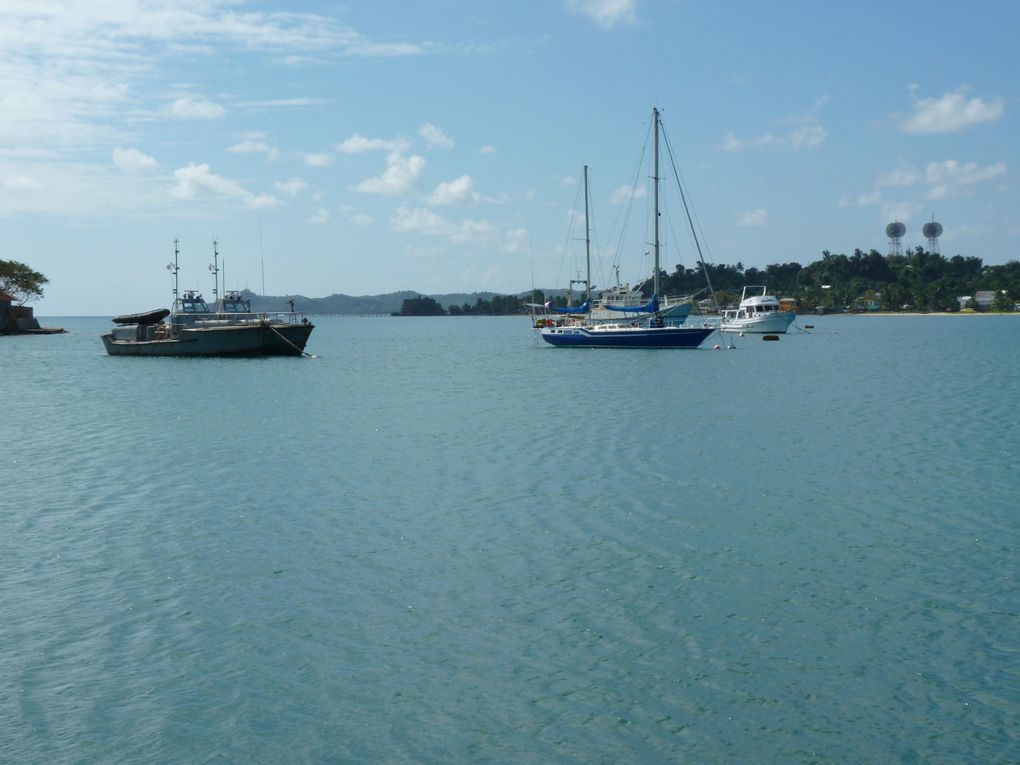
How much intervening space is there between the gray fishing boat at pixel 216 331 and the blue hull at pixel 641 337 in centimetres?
2454

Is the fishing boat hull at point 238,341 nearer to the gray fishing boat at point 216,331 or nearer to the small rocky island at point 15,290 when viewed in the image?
the gray fishing boat at point 216,331

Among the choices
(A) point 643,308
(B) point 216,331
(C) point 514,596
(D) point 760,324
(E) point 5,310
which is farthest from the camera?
(E) point 5,310

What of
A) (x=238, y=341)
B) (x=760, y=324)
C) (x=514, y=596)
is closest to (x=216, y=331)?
(x=238, y=341)

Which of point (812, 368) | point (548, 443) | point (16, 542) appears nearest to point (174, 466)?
point (16, 542)

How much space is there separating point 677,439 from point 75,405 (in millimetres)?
31648

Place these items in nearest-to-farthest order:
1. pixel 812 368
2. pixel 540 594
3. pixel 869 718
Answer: pixel 869 718, pixel 540 594, pixel 812 368

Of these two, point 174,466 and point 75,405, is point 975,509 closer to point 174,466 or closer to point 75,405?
point 174,466

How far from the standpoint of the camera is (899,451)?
102 ft

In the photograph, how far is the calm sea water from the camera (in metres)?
11.4

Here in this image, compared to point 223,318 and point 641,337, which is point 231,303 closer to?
point 223,318

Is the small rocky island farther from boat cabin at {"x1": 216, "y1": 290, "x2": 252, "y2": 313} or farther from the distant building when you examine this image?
boat cabin at {"x1": 216, "y1": 290, "x2": 252, "y2": 313}

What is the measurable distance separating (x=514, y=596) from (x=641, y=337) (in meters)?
68.9

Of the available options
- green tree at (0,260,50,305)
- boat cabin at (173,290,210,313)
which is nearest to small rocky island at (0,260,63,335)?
green tree at (0,260,50,305)

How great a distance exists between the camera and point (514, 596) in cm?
1627
